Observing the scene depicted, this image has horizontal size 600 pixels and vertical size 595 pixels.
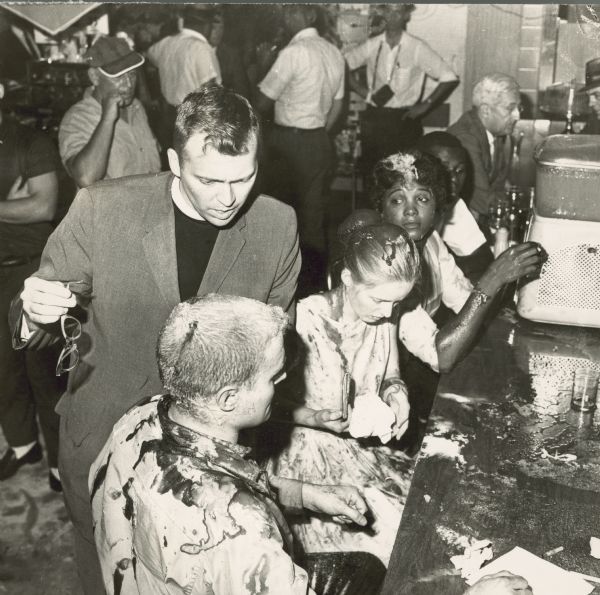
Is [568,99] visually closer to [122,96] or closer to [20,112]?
[122,96]

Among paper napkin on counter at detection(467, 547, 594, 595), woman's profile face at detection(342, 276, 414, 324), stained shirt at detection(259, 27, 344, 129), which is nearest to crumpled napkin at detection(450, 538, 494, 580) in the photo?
paper napkin on counter at detection(467, 547, 594, 595)

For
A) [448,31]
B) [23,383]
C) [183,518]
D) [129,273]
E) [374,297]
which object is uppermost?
[448,31]

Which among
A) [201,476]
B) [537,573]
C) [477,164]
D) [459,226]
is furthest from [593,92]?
[201,476]

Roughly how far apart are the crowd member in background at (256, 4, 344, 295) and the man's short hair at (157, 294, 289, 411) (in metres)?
4.17

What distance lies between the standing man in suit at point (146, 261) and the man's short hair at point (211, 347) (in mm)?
504

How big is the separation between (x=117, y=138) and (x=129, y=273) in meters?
2.12

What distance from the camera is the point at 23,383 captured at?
11.5 feet

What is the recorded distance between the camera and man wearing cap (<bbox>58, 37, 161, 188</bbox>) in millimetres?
3738

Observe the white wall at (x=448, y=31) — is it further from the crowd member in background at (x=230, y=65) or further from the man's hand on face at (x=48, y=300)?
the man's hand on face at (x=48, y=300)

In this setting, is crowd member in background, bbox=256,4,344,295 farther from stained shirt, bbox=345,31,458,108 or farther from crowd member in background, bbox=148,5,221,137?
stained shirt, bbox=345,31,458,108

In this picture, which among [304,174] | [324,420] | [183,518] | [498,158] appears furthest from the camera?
[304,174]

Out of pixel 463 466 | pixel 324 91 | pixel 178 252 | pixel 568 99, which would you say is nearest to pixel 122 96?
pixel 178 252

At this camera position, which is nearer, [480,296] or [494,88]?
[480,296]

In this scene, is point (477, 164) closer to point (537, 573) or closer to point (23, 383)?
point (23, 383)
